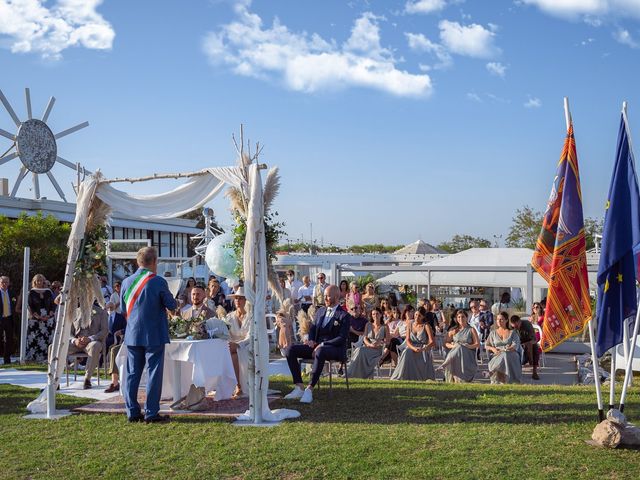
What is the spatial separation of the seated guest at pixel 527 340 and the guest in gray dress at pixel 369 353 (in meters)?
2.30

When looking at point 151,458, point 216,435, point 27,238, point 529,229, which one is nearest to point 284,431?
point 216,435

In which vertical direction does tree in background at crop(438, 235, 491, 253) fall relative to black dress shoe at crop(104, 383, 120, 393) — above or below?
above

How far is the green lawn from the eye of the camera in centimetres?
545

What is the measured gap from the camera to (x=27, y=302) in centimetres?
1293

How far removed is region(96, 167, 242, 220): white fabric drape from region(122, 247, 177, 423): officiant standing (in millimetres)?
986

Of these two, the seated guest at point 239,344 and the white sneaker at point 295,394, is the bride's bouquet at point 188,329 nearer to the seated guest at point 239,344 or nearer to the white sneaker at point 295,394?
the seated guest at point 239,344

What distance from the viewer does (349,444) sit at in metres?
6.16

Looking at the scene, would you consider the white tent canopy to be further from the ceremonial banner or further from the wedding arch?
the ceremonial banner

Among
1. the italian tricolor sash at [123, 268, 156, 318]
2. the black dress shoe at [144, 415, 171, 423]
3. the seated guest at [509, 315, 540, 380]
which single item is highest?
the italian tricolor sash at [123, 268, 156, 318]

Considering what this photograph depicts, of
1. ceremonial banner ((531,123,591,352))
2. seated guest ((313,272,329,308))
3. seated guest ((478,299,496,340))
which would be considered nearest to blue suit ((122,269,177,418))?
ceremonial banner ((531,123,591,352))

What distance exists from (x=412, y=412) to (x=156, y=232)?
91.8 feet

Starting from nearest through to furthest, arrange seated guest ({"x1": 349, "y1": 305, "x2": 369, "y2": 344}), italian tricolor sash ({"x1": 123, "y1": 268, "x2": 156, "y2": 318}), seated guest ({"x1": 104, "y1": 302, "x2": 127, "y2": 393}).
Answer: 1. italian tricolor sash ({"x1": 123, "y1": 268, "x2": 156, "y2": 318})
2. seated guest ({"x1": 104, "y1": 302, "x2": 127, "y2": 393})
3. seated guest ({"x1": 349, "y1": 305, "x2": 369, "y2": 344})

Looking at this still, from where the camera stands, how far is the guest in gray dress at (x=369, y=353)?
11602 millimetres

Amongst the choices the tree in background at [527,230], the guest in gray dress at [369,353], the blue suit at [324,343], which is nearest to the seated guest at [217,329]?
the blue suit at [324,343]
